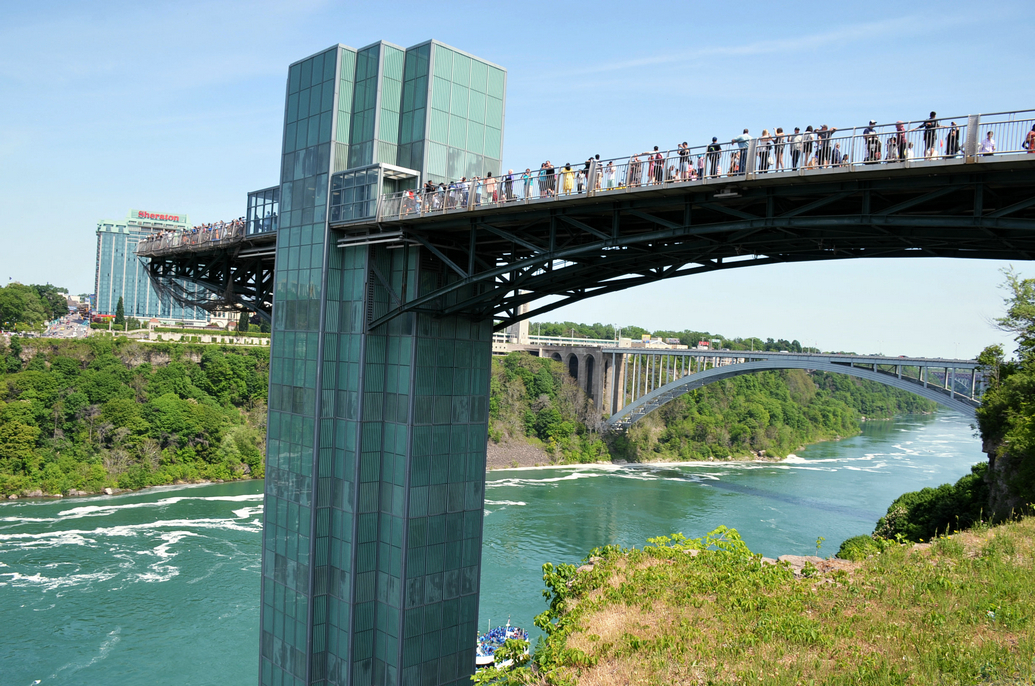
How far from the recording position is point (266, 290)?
2456 centimetres

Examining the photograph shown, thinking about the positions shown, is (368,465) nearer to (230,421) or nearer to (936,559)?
(936,559)

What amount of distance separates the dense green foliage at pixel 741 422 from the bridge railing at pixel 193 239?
1587 inches

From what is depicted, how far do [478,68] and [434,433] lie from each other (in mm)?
7747

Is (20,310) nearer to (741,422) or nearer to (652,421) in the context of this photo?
(652,421)

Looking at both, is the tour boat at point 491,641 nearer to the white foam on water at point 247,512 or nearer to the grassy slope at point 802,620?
the grassy slope at point 802,620

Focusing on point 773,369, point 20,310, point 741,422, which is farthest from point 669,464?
point 20,310

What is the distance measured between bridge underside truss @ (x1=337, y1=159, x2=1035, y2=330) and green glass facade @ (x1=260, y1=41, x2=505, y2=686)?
0.77m

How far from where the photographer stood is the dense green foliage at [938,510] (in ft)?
78.8

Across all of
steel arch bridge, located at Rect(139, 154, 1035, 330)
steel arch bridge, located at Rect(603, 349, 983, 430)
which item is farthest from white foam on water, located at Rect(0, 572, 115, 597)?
steel arch bridge, located at Rect(603, 349, 983, 430)

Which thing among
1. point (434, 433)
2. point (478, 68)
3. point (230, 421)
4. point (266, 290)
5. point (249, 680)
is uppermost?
point (478, 68)

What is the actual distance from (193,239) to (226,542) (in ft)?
42.5

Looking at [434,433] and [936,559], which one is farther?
[434,433]

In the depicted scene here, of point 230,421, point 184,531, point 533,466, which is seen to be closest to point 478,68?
point 184,531

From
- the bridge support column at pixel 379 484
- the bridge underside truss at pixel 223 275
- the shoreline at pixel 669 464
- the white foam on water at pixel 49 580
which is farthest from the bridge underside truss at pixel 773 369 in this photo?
the white foam on water at pixel 49 580
